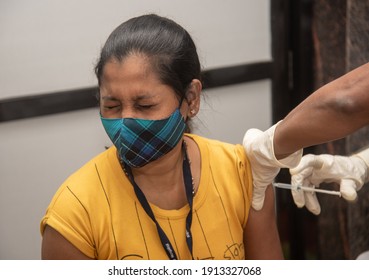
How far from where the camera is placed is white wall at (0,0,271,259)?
78.4 inches

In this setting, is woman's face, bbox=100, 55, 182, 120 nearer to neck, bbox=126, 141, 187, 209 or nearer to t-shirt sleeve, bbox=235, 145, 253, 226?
neck, bbox=126, 141, 187, 209

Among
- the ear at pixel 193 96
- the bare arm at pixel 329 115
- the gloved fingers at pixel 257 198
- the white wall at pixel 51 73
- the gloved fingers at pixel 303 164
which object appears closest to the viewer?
the bare arm at pixel 329 115

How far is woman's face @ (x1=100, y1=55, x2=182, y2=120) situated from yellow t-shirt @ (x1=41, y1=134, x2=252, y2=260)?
7.0 inches

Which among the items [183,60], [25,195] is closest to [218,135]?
[25,195]

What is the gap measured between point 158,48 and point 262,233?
2.10 ft

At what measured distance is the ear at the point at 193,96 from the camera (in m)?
1.43

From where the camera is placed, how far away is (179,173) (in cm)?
150

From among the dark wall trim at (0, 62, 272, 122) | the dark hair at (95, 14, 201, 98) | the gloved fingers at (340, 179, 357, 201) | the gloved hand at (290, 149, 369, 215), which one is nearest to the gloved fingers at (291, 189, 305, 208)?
the gloved hand at (290, 149, 369, 215)

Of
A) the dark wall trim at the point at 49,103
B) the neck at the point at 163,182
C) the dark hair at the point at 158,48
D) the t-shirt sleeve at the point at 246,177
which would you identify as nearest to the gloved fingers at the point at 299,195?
Answer: the t-shirt sleeve at the point at 246,177

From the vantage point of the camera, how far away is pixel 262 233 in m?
1.58

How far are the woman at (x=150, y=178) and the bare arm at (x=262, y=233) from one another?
45 mm

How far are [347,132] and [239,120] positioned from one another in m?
1.25

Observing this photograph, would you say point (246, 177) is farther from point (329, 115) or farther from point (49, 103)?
point (49, 103)

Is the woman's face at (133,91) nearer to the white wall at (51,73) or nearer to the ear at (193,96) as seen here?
the ear at (193,96)
